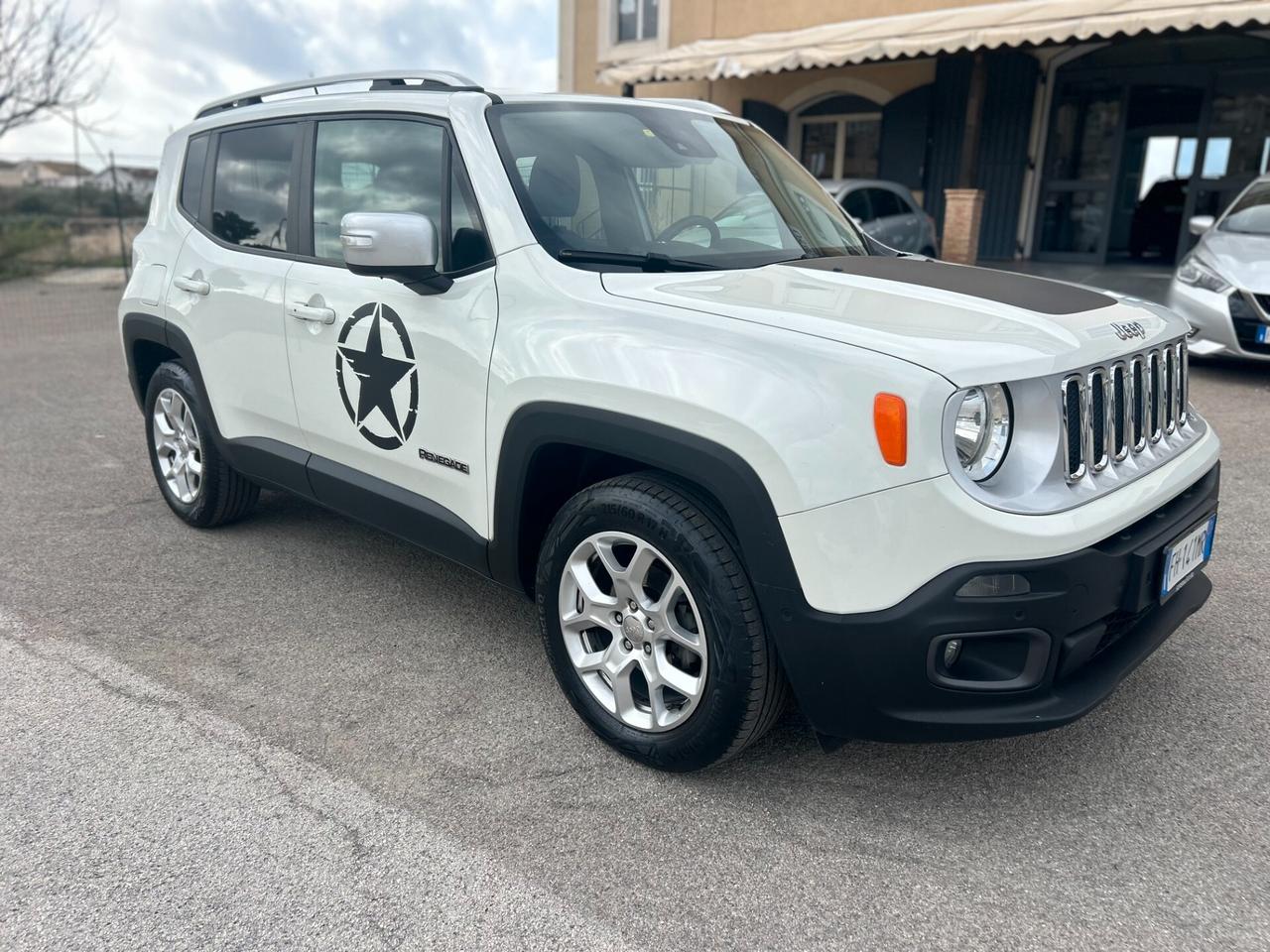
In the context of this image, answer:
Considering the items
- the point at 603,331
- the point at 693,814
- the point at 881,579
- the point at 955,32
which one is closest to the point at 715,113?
the point at 603,331

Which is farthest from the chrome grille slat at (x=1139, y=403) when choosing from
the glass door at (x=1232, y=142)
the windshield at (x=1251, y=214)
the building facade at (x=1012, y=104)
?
the glass door at (x=1232, y=142)

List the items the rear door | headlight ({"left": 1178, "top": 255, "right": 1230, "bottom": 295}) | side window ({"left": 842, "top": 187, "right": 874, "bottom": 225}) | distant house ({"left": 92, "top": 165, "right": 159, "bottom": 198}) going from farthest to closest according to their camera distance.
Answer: distant house ({"left": 92, "top": 165, "right": 159, "bottom": 198}), side window ({"left": 842, "top": 187, "right": 874, "bottom": 225}), headlight ({"left": 1178, "top": 255, "right": 1230, "bottom": 295}), the rear door

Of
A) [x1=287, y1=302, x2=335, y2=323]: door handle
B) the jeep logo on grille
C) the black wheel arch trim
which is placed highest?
the jeep logo on grille

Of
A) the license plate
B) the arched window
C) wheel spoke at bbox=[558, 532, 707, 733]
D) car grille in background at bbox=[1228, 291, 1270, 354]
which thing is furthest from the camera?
the arched window

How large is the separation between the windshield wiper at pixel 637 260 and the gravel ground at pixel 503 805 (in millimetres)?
1364

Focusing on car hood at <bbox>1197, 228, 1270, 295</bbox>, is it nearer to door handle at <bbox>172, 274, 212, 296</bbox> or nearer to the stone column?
the stone column

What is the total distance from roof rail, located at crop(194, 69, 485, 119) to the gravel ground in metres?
1.88

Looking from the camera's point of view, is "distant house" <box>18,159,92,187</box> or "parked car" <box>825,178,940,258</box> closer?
"parked car" <box>825,178,940,258</box>

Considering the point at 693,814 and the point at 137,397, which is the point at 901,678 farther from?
the point at 137,397

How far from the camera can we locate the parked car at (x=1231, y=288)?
286 inches

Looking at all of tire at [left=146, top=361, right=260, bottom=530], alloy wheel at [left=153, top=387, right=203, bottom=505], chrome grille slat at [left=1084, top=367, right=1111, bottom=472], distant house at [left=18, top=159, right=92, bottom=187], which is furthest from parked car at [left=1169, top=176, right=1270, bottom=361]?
distant house at [left=18, top=159, right=92, bottom=187]

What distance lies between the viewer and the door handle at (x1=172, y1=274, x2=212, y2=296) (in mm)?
4070

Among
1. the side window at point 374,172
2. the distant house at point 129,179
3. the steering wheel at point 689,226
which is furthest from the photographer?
the distant house at point 129,179

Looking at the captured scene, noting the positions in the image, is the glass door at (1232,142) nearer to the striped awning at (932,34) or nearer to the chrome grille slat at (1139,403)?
the striped awning at (932,34)
